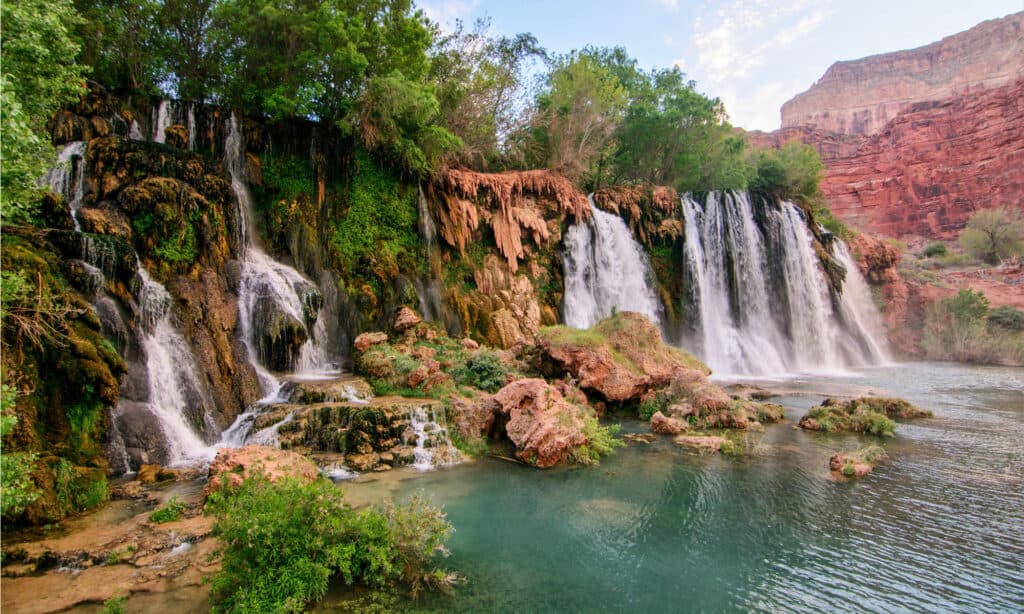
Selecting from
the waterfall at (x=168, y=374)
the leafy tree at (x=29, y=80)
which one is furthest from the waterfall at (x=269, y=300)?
the leafy tree at (x=29, y=80)

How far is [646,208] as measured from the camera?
26.3m

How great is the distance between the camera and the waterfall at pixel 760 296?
24719mm

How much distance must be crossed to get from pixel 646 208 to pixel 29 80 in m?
24.2

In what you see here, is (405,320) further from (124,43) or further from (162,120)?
(124,43)

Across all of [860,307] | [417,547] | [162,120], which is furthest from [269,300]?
[860,307]

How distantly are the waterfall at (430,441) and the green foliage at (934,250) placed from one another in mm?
53170

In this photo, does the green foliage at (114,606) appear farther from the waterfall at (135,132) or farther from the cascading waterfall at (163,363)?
the waterfall at (135,132)

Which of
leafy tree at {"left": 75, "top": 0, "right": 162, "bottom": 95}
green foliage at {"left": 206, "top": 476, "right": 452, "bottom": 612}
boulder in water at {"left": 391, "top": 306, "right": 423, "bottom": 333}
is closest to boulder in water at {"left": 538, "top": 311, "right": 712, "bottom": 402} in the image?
boulder in water at {"left": 391, "top": 306, "right": 423, "bottom": 333}

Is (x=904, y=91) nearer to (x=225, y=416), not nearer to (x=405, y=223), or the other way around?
(x=405, y=223)

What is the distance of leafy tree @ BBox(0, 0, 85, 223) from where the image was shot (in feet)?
17.4

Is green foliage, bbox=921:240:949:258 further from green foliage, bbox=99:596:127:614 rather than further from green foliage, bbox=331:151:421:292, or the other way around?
green foliage, bbox=99:596:127:614

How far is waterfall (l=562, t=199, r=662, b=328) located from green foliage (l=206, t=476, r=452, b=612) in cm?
1679

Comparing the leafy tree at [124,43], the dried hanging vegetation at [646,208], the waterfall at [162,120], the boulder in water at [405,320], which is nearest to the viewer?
the boulder in water at [405,320]

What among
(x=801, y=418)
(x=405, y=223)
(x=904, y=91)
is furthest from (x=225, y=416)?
(x=904, y=91)
